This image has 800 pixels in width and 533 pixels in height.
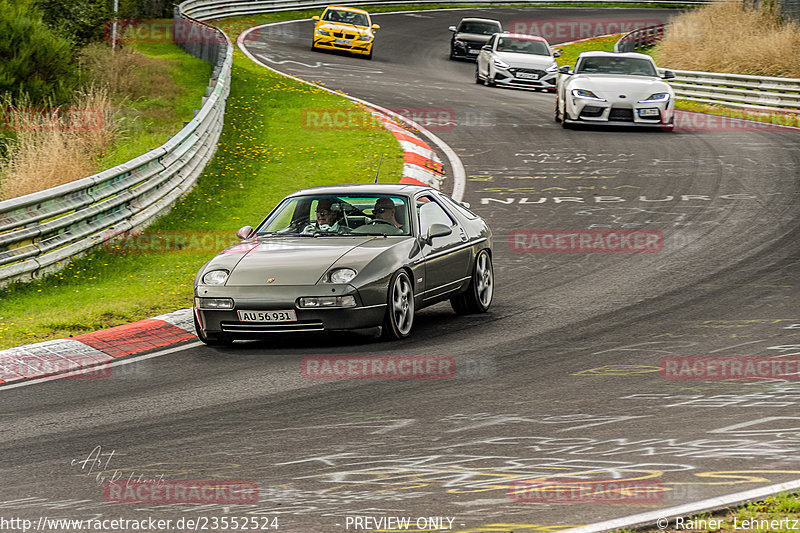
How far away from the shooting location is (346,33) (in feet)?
127

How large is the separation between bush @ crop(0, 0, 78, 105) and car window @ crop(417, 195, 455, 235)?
12.2 metres

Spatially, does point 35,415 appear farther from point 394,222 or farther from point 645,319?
point 645,319

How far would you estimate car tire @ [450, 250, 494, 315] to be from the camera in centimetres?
1121

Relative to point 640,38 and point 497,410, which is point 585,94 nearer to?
point 497,410

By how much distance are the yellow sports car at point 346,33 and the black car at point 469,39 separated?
132 inches

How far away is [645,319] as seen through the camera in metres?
10.4

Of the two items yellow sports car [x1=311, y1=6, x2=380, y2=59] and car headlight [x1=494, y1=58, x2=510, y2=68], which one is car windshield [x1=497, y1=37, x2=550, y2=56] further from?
yellow sports car [x1=311, y1=6, x2=380, y2=59]

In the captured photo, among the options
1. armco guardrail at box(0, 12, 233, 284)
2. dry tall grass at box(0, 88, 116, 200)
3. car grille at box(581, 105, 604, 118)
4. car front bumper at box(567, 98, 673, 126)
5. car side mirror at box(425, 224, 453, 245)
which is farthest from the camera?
car grille at box(581, 105, 604, 118)

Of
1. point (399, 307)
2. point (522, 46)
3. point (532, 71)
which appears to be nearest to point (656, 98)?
point (532, 71)

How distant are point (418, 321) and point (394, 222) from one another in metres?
1.01

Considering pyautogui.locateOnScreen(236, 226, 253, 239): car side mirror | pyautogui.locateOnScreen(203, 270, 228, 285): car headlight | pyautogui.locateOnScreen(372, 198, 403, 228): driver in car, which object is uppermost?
pyautogui.locateOnScreen(372, 198, 403, 228): driver in car

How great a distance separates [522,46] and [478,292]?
22.3m

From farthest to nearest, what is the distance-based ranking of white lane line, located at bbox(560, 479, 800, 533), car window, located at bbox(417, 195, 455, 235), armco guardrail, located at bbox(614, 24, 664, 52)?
armco guardrail, located at bbox(614, 24, 664, 52) < car window, located at bbox(417, 195, 455, 235) < white lane line, located at bbox(560, 479, 800, 533)

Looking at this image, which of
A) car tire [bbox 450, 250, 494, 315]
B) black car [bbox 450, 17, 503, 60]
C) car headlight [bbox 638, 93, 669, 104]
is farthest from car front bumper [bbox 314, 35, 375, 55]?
car tire [bbox 450, 250, 494, 315]
